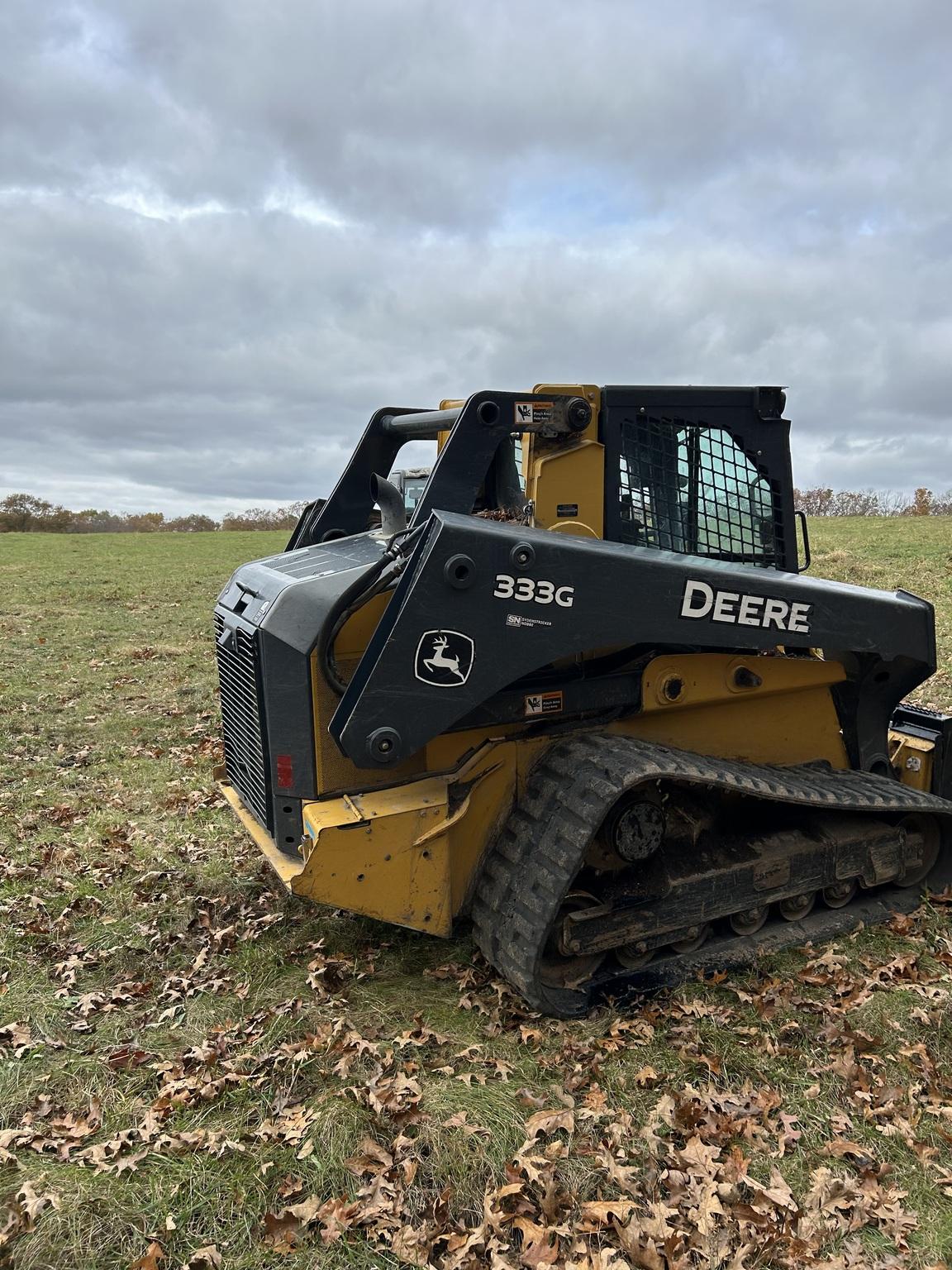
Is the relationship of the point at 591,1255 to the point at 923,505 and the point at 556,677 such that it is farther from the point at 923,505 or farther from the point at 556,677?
the point at 923,505

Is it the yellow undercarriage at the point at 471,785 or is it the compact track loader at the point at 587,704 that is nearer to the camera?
the compact track loader at the point at 587,704

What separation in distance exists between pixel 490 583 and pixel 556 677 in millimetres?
852

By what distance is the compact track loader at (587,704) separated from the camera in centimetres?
398

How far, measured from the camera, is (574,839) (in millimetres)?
4090

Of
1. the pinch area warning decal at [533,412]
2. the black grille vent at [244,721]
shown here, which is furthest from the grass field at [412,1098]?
the pinch area warning decal at [533,412]

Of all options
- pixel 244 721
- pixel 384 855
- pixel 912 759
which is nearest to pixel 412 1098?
pixel 384 855

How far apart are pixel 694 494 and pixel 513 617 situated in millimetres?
1649

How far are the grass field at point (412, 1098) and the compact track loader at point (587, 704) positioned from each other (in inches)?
16.6

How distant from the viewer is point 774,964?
475cm

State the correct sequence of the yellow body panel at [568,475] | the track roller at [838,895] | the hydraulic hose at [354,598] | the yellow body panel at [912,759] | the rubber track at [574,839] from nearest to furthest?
the rubber track at [574,839]
the hydraulic hose at [354,598]
the yellow body panel at [568,475]
the track roller at [838,895]
the yellow body panel at [912,759]

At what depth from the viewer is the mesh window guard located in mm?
4828

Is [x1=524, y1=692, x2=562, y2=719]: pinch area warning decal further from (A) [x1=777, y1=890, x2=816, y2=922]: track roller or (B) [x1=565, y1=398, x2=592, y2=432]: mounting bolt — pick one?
(A) [x1=777, y1=890, x2=816, y2=922]: track roller

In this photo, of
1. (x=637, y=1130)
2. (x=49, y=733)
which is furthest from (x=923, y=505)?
(x=637, y=1130)

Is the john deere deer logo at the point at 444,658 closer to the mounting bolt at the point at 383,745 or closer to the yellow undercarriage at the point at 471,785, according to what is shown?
the mounting bolt at the point at 383,745
